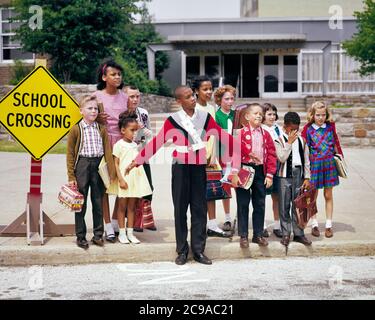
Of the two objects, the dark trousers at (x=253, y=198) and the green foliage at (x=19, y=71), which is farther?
the green foliage at (x=19, y=71)

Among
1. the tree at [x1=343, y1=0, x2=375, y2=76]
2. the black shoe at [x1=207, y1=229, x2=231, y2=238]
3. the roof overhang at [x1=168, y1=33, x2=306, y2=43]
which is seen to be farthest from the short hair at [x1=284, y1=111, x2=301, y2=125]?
the roof overhang at [x1=168, y1=33, x2=306, y2=43]

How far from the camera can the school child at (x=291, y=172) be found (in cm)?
693

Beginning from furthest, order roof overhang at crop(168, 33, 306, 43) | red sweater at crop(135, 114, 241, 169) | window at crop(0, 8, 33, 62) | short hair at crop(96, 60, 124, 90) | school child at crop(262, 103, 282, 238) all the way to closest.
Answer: roof overhang at crop(168, 33, 306, 43) → window at crop(0, 8, 33, 62) → school child at crop(262, 103, 282, 238) → short hair at crop(96, 60, 124, 90) → red sweater at crop(135, 114, 241, 169)

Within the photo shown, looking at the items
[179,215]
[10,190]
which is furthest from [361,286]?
[10,190]

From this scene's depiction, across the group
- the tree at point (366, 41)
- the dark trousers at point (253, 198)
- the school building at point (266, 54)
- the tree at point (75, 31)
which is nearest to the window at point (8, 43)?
the tree at point (75, 31)

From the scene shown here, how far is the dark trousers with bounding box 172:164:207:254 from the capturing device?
21.2ft

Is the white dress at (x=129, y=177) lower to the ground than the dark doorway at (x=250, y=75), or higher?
lower

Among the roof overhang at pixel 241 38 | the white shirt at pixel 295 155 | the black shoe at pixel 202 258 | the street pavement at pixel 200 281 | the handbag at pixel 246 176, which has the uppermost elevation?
the roof overhang at pixel 241 38

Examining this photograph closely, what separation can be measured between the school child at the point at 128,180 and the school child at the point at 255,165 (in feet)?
3.38

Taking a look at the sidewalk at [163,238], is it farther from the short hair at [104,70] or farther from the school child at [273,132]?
the short hair at [104,70]

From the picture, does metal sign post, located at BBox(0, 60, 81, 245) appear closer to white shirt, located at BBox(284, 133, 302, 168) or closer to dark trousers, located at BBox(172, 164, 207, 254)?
dark trousers, located at BBox(172, 164, 207, 254)

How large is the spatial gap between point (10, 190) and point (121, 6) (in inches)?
471

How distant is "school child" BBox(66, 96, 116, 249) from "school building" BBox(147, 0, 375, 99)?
19.9 m

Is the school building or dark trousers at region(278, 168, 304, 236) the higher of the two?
the school building
